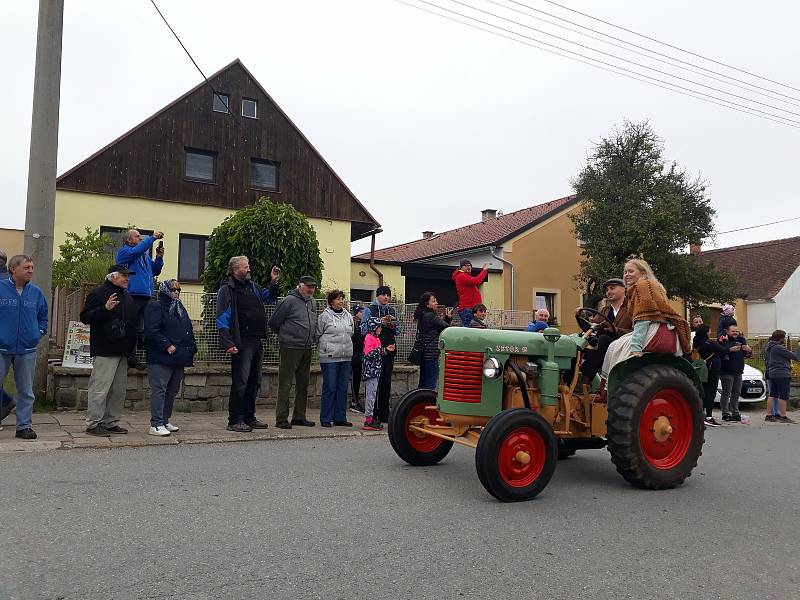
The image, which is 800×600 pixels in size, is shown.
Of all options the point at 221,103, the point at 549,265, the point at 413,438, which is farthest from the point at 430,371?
the point at 549,265

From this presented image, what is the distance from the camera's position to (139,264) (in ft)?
28.2

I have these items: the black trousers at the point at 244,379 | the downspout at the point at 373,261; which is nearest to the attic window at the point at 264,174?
the downspout at the point at 373,261

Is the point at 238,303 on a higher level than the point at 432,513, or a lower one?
higher

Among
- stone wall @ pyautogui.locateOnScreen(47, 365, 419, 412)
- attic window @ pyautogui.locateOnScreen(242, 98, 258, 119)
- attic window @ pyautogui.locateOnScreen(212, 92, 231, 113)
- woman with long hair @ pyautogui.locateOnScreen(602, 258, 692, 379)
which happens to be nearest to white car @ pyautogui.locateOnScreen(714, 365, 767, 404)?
stone wall @ pyautogui.locateOnScreen(47, 365, 419, 412)

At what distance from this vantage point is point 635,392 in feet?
18.1

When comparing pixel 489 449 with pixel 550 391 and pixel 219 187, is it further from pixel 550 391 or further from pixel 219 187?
pixel 219 187

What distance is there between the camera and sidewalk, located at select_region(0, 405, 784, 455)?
671 centimetres

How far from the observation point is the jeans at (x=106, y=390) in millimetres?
7176

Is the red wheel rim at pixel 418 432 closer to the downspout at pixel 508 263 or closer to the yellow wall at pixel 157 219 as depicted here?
the yellow wall at pixel 157 219

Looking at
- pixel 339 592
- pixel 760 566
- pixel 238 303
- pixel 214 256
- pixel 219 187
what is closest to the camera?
pixel 339 592

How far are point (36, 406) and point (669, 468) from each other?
296 inches

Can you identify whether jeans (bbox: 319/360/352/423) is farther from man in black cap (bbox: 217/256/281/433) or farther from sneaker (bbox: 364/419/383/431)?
man in black cap (bbox: 217/256/281/433)

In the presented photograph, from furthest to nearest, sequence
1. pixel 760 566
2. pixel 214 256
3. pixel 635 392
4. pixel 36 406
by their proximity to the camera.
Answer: pixel 214 256 < pixel 36 406 < pixel 635 392 < pixel 760 566

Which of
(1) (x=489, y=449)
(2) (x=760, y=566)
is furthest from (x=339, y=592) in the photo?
(2) (x=760, y=566)
